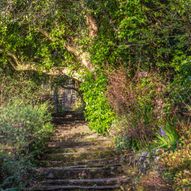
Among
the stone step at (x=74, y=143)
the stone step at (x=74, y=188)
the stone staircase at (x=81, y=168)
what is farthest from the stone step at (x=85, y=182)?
the stone step at (x=74, y=143)

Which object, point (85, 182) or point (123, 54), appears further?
point (123, 54)

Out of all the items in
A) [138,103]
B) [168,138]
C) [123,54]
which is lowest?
[168,138]

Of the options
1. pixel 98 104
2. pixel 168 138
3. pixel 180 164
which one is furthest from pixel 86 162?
pixel 180 164

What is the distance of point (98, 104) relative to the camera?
37.3 feet

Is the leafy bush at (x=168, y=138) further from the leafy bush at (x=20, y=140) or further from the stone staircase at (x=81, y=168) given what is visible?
the leafy bush at (x=20, y=140)

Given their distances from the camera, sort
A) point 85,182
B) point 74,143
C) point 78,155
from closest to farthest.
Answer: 1. point 85,182
2. point 78,155
3. point 74,143

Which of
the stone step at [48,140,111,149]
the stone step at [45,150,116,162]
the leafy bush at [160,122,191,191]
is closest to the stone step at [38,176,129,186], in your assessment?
the stone step at [45,150,116,162]

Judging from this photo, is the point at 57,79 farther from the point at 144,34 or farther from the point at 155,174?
the point at 155,174

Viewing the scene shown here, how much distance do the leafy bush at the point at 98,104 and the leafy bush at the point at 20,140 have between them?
160cm

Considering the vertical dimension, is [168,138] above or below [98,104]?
below

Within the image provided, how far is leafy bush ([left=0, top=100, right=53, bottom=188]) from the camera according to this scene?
24.3 feet

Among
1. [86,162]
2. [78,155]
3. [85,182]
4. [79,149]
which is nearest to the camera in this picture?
[85,182]

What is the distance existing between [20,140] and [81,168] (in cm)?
152

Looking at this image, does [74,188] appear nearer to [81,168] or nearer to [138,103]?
[81,168]
